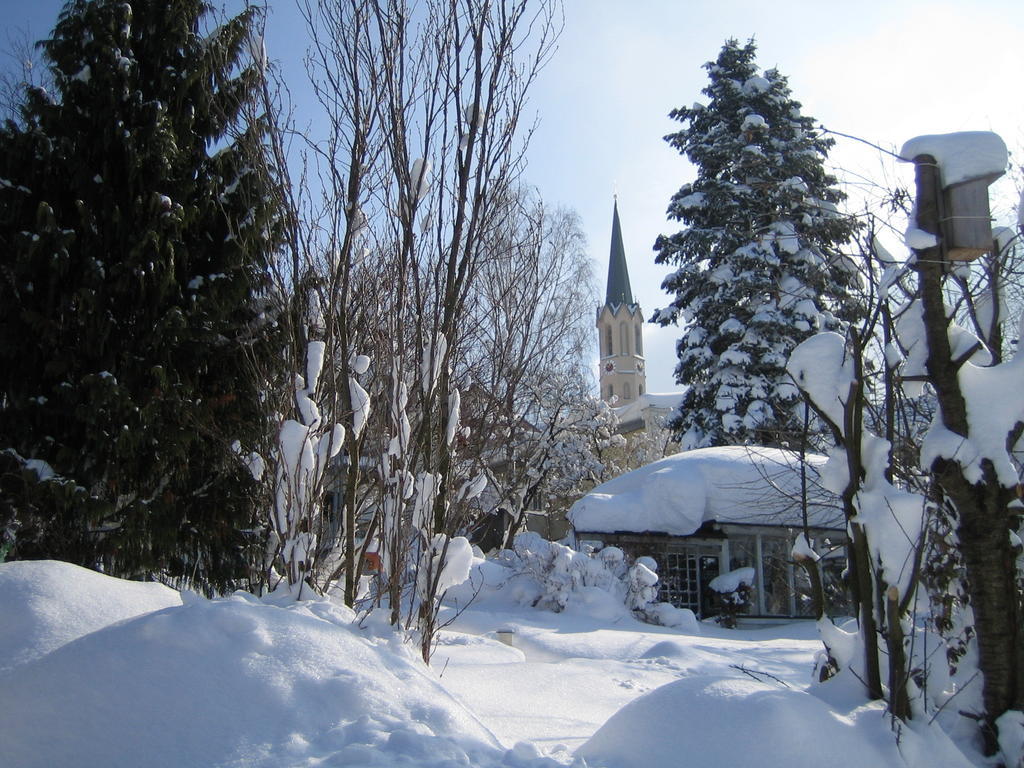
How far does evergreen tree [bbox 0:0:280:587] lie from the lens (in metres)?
7.96

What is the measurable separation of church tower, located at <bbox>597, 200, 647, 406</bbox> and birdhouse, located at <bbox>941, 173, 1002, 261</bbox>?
160 ft

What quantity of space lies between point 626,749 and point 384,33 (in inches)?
160

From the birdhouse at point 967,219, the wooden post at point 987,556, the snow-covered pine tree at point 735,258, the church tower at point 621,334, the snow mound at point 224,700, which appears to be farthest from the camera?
the church tower at point 621,334

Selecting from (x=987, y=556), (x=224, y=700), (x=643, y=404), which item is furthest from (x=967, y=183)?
(x=643, y=404)

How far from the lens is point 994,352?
3.92 meters

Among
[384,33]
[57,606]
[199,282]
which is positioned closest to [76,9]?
[199,282]

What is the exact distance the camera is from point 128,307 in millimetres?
Answer: 8422

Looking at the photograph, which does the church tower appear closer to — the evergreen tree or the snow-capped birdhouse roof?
the evergreen tree

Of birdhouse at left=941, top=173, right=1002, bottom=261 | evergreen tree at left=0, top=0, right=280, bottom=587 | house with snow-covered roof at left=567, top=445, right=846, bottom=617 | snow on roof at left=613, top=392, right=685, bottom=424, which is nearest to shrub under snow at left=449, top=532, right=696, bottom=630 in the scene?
house with snow-covered roof at left=567, top=445, right=846, bottom=617

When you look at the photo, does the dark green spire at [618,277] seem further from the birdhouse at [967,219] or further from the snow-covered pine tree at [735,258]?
the birdhouse at [967,219]

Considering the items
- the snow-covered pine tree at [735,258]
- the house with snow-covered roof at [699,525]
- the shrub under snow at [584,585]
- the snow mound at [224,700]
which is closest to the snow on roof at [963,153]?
the snow mound at [224,700]

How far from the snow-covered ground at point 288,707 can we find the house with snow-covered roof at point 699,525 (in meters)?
9.69

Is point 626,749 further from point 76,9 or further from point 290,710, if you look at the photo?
point 76,9

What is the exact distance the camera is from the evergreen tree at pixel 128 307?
→ 314 inches
